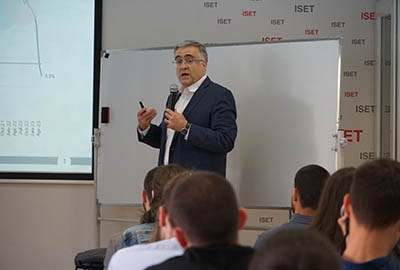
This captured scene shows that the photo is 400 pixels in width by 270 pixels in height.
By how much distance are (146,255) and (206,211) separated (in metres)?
0.39

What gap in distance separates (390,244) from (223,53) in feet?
8.60

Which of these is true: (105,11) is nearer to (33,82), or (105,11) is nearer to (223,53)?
(33,82)

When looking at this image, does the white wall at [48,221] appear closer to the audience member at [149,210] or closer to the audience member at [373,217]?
the audience member at [149,210]

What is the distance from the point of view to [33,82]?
15.0 ft

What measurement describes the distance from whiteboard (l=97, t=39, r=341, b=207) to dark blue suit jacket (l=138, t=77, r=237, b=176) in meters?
0.41

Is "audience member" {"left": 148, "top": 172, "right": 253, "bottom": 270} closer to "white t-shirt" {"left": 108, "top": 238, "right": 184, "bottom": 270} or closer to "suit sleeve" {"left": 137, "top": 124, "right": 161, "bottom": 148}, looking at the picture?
"white t-shirt" {"left": 108, "top": 238, "right": 184, "bottom": 270}

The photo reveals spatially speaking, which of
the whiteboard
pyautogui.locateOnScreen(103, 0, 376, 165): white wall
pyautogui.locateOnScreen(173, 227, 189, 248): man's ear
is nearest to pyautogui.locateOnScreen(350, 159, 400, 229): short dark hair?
pyautogui.locateOnScreen(173, 227, 189, 248): man's ear

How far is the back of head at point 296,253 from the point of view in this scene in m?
0.94

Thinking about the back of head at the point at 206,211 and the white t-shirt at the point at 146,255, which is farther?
the white t-shirt at the point at 146,255

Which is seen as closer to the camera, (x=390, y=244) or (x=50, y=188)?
Result: (x=390, y=244)

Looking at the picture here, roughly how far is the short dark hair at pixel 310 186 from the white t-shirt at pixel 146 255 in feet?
2.65

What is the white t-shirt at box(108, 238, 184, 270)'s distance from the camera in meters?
1.63

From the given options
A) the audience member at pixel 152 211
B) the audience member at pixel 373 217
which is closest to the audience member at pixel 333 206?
the audience member at pixel 373 217

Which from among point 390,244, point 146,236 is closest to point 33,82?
point 146,236
